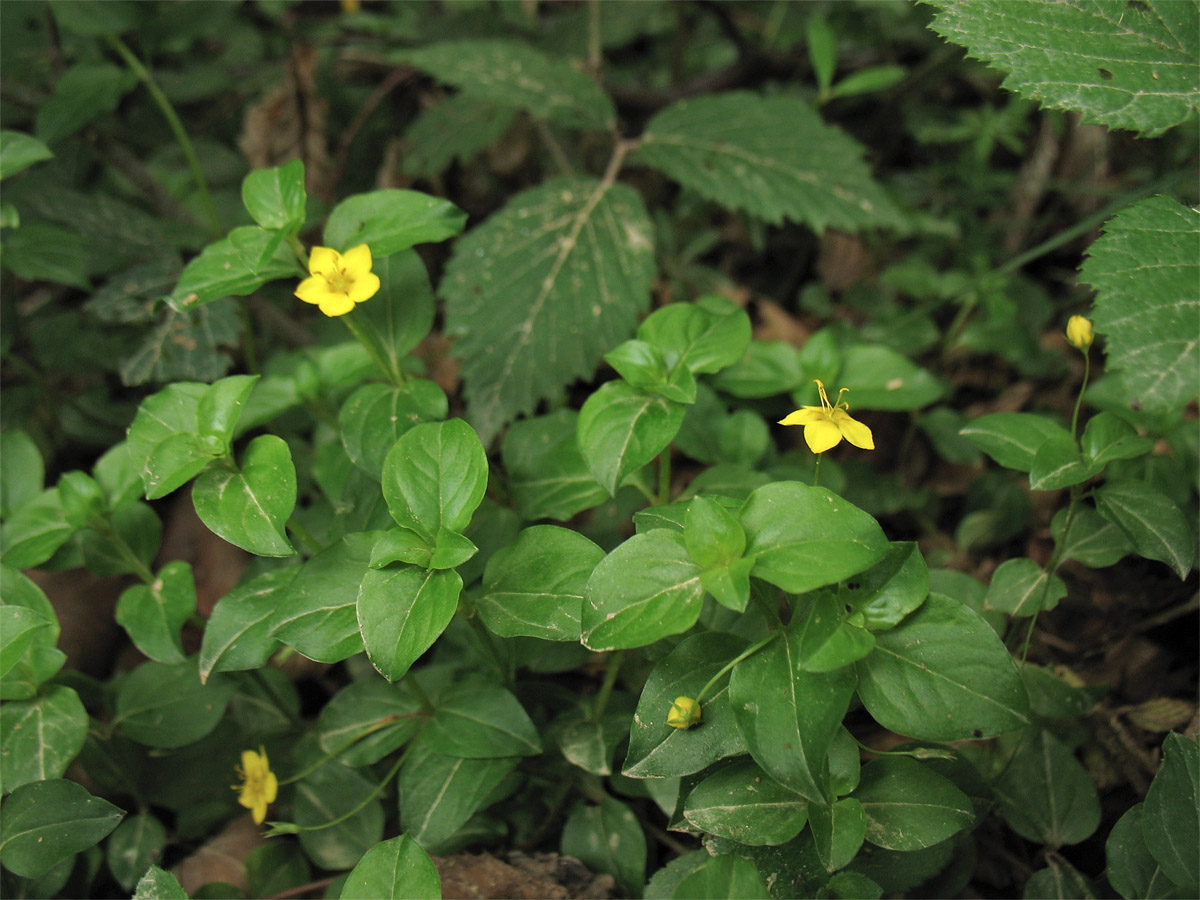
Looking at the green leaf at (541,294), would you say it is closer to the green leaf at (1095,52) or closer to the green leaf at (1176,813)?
the green leaf at (1095,52)

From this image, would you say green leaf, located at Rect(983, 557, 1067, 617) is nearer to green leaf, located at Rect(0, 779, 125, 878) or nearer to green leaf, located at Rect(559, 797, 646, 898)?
green leaf, located at Rect(559, 797, 646, 898)

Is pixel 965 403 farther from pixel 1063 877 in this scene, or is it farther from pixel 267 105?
pixel 267 105

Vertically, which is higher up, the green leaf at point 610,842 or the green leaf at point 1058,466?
the green leaf at point 1058,466

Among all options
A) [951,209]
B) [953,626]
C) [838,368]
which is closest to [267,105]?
[838,368]

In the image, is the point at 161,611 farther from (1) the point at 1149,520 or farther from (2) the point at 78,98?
(1) the point at 1149,520

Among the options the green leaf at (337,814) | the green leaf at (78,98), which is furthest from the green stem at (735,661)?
the green leaf at (78,98)

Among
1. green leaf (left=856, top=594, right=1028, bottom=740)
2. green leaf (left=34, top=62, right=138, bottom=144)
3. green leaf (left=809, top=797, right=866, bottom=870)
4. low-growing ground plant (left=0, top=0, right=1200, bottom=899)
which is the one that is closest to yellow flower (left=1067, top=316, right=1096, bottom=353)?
low-growing ground plant (left=0, top=0, right=1200, bottom=899)
